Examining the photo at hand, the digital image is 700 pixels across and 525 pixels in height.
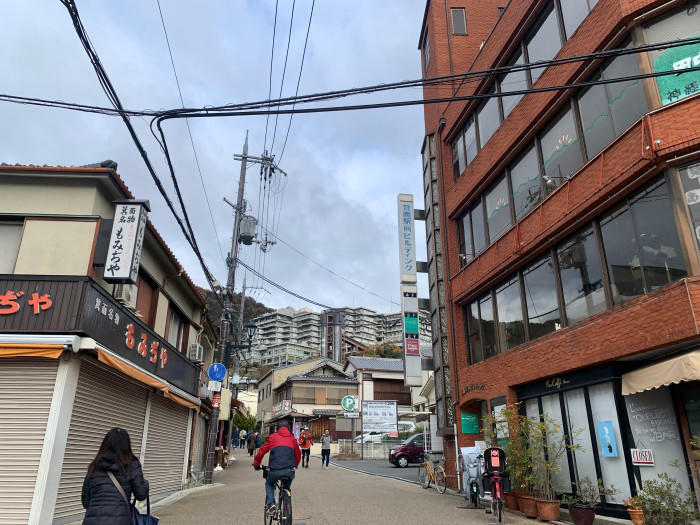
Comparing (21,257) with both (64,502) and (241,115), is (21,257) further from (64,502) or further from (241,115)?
(241,115)

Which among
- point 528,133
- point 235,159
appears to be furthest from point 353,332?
point 528,133

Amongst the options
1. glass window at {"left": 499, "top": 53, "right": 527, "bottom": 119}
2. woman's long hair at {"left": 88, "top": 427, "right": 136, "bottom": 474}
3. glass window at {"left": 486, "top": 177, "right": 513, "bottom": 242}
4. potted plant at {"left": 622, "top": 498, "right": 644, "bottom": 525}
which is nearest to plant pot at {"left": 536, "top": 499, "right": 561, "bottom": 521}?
potted plant at {"left": 622, "top": 498, "right": 644, "bottom": 525}

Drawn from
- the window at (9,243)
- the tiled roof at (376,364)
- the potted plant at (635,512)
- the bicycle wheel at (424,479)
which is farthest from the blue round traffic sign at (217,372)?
the tiled roof at (376,364)

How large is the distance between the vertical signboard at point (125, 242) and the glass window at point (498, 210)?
33.3 feet

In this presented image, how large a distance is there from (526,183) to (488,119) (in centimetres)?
367

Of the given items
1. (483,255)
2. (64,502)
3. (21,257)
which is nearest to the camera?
(64,502)

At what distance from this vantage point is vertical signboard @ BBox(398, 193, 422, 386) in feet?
68.5

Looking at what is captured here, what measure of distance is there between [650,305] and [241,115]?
773cm

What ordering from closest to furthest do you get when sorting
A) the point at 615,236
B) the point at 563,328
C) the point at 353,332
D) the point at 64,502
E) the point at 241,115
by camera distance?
the point at 241,115, the point at 64,502, the point at 615,236, the point at 563,328, the point at 353,332

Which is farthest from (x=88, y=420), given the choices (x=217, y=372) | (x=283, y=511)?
(x=217, y=372)

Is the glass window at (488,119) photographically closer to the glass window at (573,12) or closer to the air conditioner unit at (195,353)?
the glass window at (573,12)

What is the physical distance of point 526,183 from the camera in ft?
46.8

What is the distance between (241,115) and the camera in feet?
26.0

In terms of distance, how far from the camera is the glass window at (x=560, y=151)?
39.4 feet
